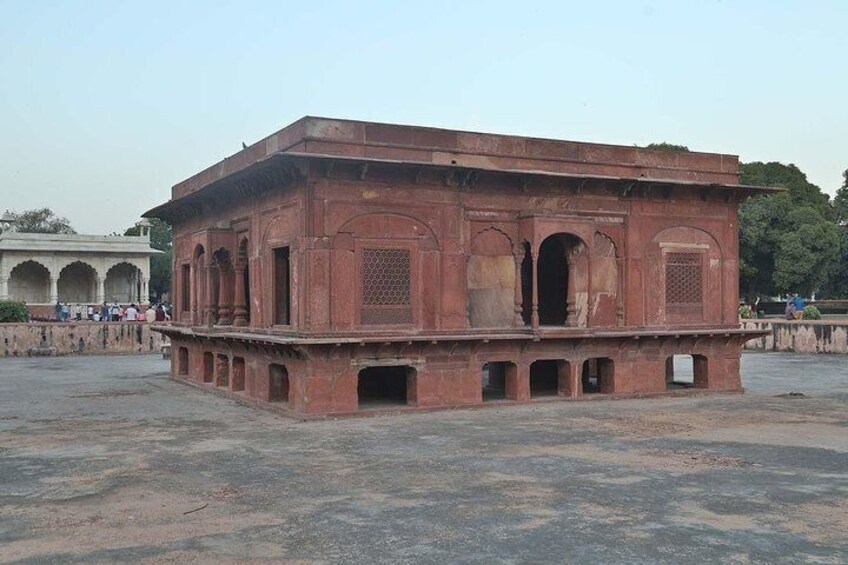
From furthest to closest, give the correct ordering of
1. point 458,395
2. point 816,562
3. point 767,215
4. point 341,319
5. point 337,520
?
point 767,215
point 458,395
point 341,319
point 337,520
point 816,562

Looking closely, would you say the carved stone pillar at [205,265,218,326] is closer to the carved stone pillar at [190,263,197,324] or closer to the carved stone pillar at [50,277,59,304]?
the carved stone pillar at [190,263,197,324]

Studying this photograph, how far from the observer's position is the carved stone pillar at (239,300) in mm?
19297

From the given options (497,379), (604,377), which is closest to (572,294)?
(604,377)

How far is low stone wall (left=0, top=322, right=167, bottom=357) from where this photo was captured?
109 feet

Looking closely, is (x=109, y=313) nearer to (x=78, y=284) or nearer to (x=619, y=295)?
(x=78, y=284)

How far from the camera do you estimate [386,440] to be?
13008mm

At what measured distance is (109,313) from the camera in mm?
46688

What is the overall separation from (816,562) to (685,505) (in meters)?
1.95

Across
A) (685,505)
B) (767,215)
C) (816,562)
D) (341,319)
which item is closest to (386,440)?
(341,319)

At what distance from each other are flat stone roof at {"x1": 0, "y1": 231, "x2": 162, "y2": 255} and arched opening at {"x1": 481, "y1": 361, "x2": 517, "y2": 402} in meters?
37.8

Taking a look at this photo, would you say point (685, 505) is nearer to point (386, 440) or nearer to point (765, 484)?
point (765, 484)

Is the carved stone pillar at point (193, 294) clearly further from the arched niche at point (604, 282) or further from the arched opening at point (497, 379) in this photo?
the arched niche at point (604, 282)

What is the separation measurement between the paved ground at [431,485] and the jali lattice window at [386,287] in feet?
6.17

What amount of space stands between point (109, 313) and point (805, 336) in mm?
34129
